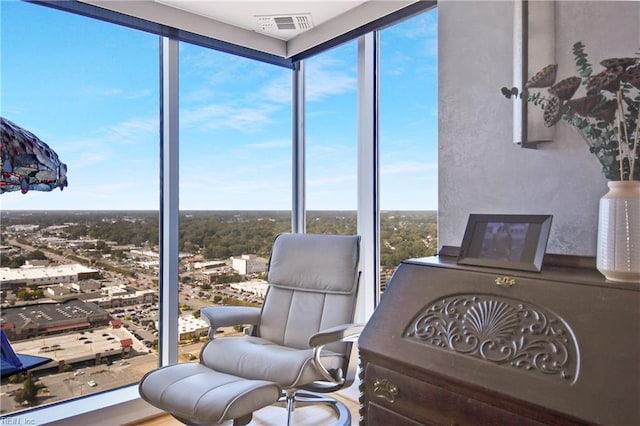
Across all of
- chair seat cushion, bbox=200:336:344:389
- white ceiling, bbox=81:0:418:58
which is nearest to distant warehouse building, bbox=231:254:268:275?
chair seat cushion, bbox=200:336:344:389

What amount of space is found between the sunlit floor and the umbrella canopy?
1489 mm

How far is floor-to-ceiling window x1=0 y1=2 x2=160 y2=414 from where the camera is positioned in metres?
2.29

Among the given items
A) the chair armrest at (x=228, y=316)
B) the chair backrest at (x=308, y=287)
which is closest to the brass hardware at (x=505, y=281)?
the chair backrest at (x=308, y=287)

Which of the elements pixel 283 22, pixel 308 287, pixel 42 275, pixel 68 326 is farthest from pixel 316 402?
pixel 283 22

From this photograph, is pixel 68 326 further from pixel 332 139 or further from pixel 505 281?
pixel 505 281

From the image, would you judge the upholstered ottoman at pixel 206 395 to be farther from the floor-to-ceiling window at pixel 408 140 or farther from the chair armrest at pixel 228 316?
the floor-to-ceiling window at pixel 408 140

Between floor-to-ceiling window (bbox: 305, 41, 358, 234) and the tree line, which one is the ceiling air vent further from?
the tree line

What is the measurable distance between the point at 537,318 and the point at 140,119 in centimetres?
251

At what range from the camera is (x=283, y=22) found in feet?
9.37

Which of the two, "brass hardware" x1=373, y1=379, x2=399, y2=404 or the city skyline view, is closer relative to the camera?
"brass hardware" x1=373, y1=379, x2=399, y2=404

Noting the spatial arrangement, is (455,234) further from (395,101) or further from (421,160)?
(395,101)

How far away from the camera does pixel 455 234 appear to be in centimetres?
201

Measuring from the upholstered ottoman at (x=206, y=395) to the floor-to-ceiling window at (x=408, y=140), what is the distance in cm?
125

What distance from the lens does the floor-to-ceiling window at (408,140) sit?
7.98 feet
